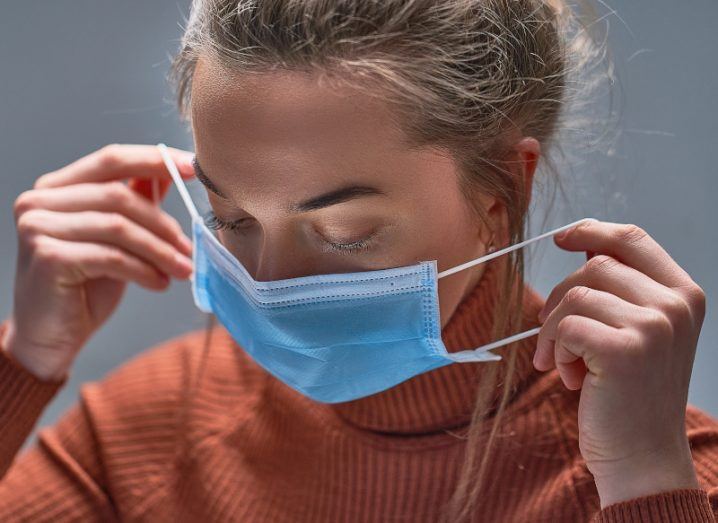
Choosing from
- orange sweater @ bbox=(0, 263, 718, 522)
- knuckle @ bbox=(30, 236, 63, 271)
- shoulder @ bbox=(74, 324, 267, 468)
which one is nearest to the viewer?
orange sweater @ bbox=(0, 263, 718, 522)

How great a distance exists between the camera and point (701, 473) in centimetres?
111

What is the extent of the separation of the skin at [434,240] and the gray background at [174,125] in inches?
6.4

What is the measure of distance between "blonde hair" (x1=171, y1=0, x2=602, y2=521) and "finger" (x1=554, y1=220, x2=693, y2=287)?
0.28ft

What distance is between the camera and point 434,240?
1039 millimetres

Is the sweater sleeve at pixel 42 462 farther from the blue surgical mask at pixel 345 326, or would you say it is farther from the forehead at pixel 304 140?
the forehead at pixel 304 140

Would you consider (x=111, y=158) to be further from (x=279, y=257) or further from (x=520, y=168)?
(x=520, y=168)

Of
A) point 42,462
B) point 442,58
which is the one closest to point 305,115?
point 442,58

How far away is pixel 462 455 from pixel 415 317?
22 centimetres

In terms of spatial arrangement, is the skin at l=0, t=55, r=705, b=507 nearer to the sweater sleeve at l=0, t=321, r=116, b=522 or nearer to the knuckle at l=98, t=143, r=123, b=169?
the knuckle at l=98, t=143, r=123, b=169

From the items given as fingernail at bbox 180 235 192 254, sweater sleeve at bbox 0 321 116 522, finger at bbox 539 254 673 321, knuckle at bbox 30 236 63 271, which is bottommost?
sweater sleeve at bbox 0 321 116 522

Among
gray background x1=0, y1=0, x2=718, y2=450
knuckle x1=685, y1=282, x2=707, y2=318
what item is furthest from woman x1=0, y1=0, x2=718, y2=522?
gray background x1=0, y1=0, x2=718, y2=450

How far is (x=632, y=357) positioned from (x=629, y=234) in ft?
0.41

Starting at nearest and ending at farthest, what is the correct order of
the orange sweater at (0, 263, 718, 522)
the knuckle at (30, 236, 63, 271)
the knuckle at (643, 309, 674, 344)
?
the knuckle at (643, 309, 674, 344), the orange sweater at (0, 263, 718, 522), the knuckle at (30, 236, 63, 271)

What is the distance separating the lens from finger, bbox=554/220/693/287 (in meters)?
0.97
